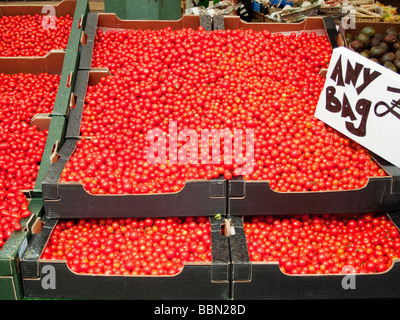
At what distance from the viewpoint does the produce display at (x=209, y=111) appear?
2.64 m

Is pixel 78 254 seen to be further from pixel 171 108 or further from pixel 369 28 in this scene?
pixel 369 28

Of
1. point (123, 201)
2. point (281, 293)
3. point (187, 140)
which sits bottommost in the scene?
point (281, 293)

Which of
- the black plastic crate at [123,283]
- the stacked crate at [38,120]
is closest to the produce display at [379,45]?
the black plastic crate at [123,283]

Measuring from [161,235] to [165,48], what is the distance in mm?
1787

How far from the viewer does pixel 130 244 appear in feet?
8.32

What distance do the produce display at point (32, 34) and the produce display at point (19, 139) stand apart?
0.46m

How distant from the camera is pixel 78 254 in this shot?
8.11 feet

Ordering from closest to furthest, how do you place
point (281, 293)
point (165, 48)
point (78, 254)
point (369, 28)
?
point (281, 293) < point (78, 254) < point (165, 48) < point (369, 28)

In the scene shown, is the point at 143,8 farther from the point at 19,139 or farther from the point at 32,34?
the point at 19,139

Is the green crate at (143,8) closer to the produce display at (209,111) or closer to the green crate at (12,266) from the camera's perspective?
the produce display at (209,111)

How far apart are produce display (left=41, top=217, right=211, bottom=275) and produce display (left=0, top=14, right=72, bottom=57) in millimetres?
2358

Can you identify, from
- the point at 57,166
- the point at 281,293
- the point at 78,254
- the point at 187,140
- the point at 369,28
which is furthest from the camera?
the point at 369,28

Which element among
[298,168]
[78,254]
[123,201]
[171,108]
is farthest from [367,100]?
[78,254]

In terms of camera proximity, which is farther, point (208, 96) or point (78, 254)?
point (208, 96)
